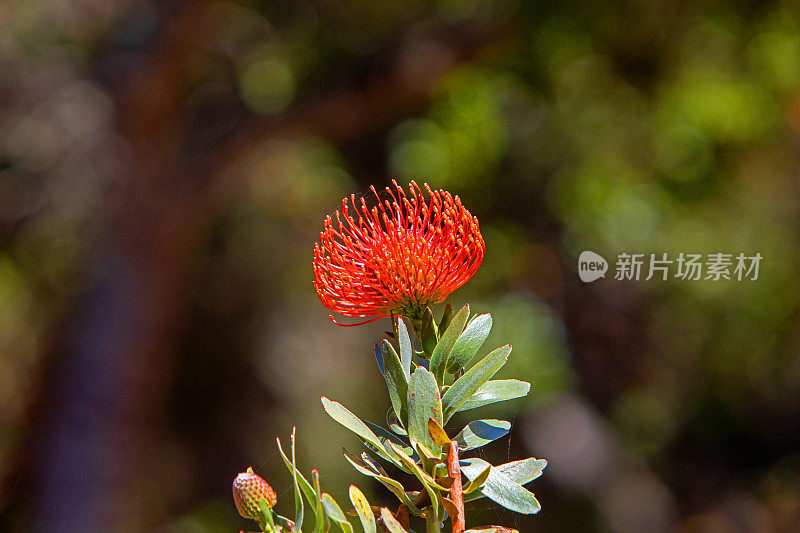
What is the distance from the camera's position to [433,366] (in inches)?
14.5

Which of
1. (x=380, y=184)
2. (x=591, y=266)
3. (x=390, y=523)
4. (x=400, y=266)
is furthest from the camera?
(x=380, y=184)

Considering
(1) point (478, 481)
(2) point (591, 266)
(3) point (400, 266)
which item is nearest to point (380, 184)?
(2) point (591, 266)

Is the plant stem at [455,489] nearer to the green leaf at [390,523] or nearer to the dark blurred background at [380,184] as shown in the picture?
the green leaf at [390,523]

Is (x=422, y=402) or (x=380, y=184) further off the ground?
(x=422, y=402)

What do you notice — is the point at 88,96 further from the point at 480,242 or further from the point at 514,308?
the point at 480,242

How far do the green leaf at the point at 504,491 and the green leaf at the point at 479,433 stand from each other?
1 centimetres

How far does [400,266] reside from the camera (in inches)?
16.2

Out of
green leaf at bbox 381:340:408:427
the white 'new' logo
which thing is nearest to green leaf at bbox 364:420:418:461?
green leaf at bbox 381:340:408:427

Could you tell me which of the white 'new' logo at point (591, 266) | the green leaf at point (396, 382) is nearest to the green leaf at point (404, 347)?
the green leaf at point (396, 382)

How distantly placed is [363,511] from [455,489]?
42 millimetres

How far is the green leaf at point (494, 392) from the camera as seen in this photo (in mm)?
361

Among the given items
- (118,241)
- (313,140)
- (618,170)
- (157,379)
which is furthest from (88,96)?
(618,170)

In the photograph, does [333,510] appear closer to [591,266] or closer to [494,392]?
[494,392]

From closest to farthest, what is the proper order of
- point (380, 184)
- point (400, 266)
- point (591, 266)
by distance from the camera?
point (400, 266) → point (591, 266) → point (380, 184)
